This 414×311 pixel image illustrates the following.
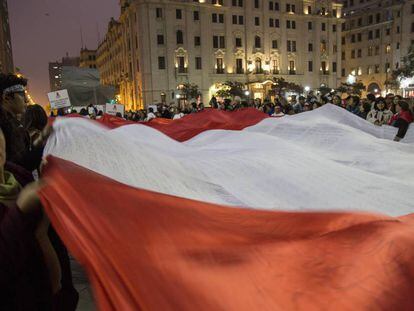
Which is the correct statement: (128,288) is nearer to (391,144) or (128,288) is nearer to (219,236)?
(219,236)

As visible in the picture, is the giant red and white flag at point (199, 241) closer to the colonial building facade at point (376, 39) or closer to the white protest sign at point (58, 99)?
the white protest sign at point (58, 99)

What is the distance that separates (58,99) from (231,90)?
38720 millimetres

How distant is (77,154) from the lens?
2398mm

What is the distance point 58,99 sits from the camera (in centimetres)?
1374

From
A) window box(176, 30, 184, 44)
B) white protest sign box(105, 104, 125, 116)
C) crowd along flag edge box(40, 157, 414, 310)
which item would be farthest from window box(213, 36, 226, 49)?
crowd along flag edge box(40, 157, 414, 310)

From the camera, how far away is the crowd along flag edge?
4.89 ft

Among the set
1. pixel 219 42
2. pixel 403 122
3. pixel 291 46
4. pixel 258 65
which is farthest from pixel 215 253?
pixel 291 46

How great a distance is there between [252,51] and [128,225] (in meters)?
59.2

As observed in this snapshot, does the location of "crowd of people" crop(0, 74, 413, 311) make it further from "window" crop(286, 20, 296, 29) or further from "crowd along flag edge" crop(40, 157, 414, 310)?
"window" crop(286, 20, 296, 29)

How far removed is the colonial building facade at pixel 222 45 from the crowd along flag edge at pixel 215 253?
5188 cm

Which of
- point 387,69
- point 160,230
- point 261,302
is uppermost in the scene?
point 387,69

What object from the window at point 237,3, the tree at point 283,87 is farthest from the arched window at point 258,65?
the window at point 237,3

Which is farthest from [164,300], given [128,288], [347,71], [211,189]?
[347,71]

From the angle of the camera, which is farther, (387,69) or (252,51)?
(387,69)
